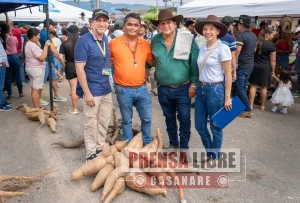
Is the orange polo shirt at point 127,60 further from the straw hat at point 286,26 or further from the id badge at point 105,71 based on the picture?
the straw hat at point 286,26

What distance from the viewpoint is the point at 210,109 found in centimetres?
322

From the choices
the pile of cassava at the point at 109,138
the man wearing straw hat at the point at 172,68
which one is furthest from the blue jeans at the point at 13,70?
the man wearing straw hat at the point at 172,68

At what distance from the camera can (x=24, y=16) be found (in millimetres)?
11125

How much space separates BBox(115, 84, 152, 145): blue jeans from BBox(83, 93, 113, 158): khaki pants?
18cm

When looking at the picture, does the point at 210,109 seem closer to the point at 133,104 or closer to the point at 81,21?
the point at 133,104

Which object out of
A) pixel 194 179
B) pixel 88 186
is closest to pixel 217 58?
pixel 194 179

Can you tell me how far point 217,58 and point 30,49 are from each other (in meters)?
3.76

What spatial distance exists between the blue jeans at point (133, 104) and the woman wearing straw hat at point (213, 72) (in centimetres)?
67

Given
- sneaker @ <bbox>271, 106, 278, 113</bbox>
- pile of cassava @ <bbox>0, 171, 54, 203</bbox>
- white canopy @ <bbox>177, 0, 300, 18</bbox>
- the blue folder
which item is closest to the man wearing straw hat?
the blue folder

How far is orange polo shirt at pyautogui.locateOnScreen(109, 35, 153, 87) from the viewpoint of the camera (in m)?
3.36

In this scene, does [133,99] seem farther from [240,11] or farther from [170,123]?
[240,11]

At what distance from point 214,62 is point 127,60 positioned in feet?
3.32

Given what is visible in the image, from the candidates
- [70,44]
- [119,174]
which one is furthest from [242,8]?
[119,174]

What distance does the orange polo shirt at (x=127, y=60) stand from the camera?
336cm
